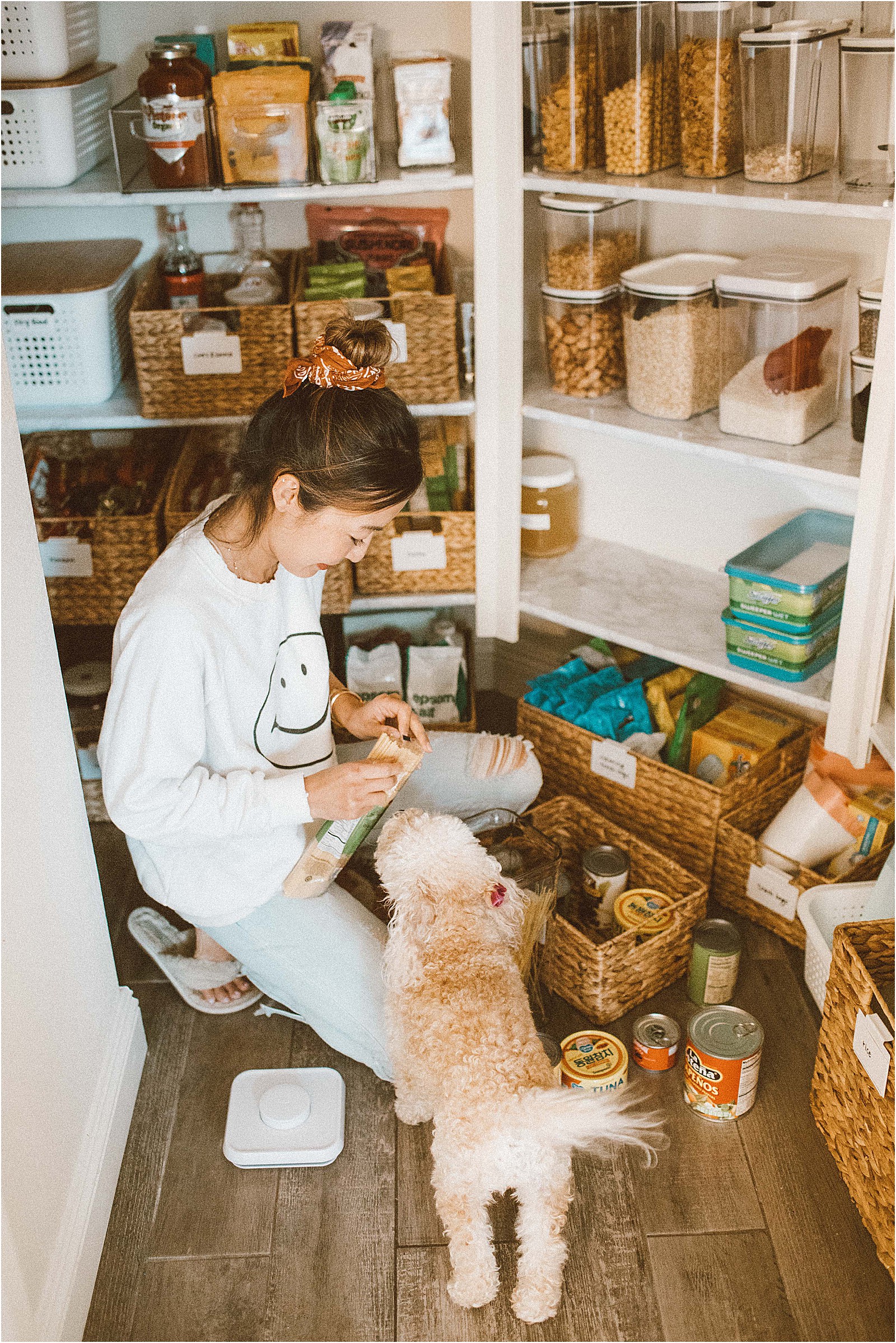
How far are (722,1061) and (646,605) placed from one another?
101cm

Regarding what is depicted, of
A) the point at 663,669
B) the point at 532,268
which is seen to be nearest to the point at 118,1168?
the point at 663,669

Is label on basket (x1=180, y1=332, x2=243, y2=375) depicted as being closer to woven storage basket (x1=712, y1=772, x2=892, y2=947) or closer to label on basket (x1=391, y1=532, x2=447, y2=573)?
label on basket (x1=391, y1=532, x2=447, y2=573)

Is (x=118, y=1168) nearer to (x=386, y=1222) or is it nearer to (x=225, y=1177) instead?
(x=225, y=1177)

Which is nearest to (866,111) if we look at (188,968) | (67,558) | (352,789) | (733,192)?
(733,192)

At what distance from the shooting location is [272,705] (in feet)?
5.92

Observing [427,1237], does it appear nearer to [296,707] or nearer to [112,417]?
[296,707]

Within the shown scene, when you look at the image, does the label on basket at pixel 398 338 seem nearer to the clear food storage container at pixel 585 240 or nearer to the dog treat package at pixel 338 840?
the clear food storage container at pixel 585 240

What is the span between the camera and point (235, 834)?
1.71 meters

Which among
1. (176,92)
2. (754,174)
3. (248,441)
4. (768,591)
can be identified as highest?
(176,92)

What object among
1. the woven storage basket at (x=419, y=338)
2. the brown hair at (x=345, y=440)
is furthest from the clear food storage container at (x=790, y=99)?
the brown hair at (x=345, y=440)

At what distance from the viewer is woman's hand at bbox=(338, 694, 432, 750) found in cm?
184

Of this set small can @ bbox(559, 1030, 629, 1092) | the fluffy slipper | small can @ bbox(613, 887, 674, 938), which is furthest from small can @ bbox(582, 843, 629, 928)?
the fluffy slipper

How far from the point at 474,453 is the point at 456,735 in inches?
23.1

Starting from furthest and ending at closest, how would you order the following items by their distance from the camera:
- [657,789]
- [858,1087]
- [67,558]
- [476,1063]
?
[67,558] → [657,789] → [858,1087] → [476,1063]
